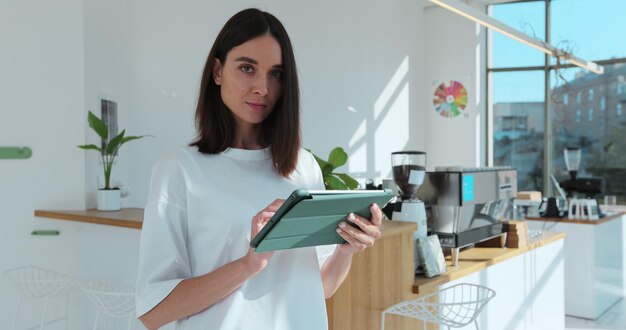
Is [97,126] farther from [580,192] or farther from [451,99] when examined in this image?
[451,99]

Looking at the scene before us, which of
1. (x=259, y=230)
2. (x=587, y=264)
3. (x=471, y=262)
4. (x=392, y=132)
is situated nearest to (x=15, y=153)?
→ (x=471, y=262)

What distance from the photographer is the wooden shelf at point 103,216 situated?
10.5ft

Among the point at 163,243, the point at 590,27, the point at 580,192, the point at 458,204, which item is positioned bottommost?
the point at 580,192

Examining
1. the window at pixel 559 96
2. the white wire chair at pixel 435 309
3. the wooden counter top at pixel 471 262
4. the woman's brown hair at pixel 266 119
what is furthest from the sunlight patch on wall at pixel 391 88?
the woman's brown hair at pixel 266 119

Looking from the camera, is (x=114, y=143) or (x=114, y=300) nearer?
(x=114, y=300)

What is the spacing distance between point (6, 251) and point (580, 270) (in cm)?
442

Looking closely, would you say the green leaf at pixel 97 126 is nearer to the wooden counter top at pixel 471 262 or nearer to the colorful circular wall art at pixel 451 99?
the wooden counter top at pixel 471 262

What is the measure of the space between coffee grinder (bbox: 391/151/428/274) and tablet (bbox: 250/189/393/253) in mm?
1762

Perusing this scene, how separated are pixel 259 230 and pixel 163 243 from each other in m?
0.19

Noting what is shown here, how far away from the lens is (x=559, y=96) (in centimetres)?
841

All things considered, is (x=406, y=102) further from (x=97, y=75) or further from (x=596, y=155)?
(x=97, y=75)

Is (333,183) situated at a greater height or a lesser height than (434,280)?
greater

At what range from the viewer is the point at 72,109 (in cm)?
387

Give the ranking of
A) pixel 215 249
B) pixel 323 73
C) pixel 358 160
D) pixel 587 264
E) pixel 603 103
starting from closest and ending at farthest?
pixel 215 249, pixel 587 264, pixel 323 73, pixel 358 160, pixel 603 103
